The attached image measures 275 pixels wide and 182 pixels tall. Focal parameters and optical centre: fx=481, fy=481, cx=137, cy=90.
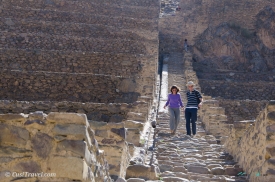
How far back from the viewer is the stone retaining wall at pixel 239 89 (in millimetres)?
21438

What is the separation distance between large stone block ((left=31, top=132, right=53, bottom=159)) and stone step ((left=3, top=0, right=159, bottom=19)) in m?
21.5

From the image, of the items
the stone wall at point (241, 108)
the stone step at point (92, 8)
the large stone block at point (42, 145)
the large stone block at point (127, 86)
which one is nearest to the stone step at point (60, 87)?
the large stone block at point (127, 86)

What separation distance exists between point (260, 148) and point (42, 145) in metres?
3.41

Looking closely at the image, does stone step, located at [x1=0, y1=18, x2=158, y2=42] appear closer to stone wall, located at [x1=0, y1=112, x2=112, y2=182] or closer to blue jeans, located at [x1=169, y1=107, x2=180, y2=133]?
blue jeans, located at [x1=169, y1=107, x2=180, y2=133]

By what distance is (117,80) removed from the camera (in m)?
15.1

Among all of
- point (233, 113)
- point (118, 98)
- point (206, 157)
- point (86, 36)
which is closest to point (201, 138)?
point (206, 157)

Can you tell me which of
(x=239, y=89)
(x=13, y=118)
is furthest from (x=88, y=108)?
(x=239, y=89)

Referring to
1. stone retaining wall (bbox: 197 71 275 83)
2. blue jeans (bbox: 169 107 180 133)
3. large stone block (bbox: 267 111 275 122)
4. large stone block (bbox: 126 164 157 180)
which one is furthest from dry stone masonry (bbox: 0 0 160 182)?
stone retaining wall (bbox: 197 71 275 83)

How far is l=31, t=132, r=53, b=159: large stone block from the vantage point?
409 cm

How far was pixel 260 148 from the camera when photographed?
6438mm

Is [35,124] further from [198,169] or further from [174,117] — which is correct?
[174,117]

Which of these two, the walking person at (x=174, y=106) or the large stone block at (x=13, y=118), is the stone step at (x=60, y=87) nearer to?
the walking person at (x=174, y=106)

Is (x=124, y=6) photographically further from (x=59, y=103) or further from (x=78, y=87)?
(x=59, y=103)

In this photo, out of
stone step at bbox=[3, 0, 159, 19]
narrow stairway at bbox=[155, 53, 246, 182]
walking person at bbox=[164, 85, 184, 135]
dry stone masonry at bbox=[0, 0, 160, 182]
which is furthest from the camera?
stone step at bbox=[3, 0, 159, 19]
